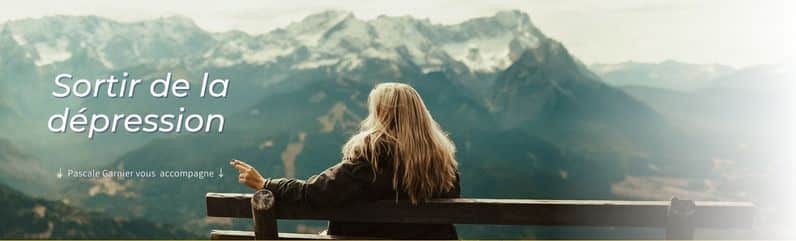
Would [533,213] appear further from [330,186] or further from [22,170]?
[22,170]

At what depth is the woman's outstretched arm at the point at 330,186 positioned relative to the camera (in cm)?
275

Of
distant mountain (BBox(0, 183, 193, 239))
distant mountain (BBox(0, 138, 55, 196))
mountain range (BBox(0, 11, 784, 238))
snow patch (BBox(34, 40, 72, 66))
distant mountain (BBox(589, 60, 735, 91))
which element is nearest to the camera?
distant mountain (BBox(589, 60, 735, 91))

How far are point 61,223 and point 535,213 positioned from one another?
17.2 meters

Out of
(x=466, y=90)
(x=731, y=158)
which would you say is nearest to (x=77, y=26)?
(x=466, y=90)

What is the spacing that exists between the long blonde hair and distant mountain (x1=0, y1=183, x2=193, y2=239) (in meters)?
15.4

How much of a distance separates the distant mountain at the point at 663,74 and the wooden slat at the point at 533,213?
8814 millimetres

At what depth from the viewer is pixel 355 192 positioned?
2.77 m

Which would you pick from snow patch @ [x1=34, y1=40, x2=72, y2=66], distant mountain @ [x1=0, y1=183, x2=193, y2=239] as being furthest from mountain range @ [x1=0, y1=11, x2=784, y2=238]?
distant mountain @ [x1=0, y1=183, x2=193, y2=239]

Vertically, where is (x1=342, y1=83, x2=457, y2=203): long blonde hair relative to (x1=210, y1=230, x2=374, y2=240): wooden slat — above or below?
above

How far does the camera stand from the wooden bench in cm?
271

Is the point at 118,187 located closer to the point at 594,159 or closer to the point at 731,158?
the point at 594,159

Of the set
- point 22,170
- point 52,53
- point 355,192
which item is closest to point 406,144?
point 355,192

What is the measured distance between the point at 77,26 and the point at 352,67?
4.96 meters

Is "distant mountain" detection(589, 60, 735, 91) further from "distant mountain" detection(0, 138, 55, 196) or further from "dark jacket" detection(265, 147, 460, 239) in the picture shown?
"distant mountain" detection(0, 138, 55, 196)
